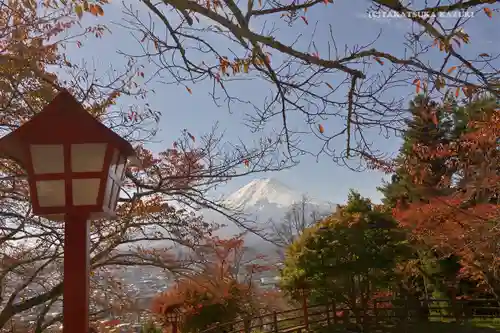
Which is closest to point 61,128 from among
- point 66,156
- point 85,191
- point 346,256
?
point 66,156

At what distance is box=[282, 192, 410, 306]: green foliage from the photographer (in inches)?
410

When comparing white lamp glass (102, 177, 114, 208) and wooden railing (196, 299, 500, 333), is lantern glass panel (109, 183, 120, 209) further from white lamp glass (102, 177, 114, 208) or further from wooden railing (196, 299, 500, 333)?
wooden railing (196, 299, 500, 333)

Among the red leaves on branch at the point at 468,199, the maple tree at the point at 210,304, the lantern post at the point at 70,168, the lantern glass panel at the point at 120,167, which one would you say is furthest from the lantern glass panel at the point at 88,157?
the maple tree at the point at 210,304

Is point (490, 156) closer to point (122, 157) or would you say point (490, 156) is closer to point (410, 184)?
point (122, 157)

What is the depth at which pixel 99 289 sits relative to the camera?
4086mm

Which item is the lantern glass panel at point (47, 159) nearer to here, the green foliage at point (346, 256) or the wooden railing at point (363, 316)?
the wooden railing at point (363, 316)

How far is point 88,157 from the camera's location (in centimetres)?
149

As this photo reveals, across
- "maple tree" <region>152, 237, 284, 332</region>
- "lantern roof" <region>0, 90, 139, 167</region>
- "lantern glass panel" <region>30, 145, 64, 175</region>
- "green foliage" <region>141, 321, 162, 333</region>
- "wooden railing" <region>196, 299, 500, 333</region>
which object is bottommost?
"wooden railing" <region>196, 299, 500, 333</region>

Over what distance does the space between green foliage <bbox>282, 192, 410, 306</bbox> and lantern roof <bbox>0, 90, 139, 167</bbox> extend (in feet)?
31.2

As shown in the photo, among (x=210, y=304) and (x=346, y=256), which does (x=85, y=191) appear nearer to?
(x=210, y=304)

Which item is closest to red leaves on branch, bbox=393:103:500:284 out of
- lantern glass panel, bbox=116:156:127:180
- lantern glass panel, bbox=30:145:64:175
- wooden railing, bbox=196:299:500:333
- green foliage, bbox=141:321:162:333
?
wooden railing, bbox=196:299:500:333

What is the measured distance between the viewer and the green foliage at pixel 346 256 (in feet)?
34.2

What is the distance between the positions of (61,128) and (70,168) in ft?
0.47

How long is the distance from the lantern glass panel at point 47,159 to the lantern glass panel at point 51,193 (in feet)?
0.13
